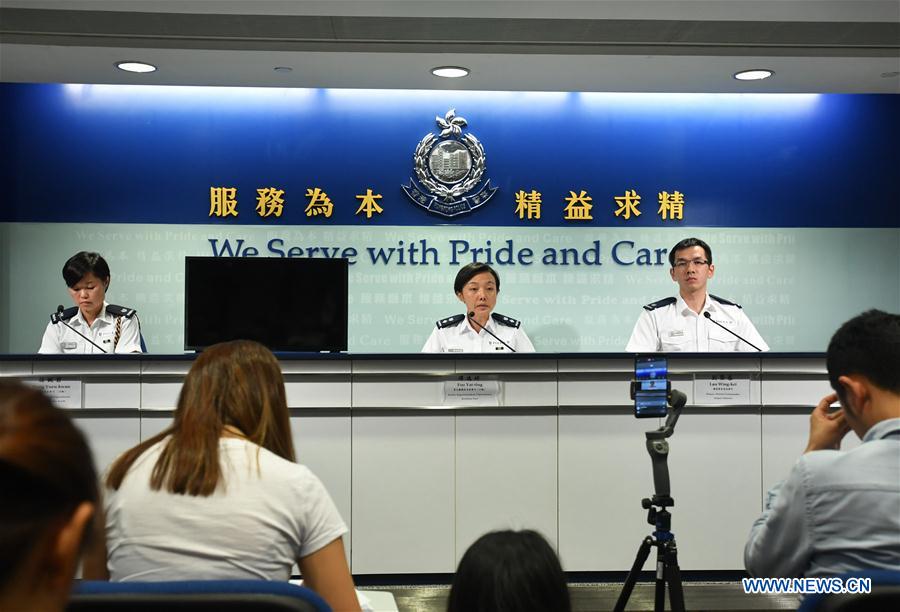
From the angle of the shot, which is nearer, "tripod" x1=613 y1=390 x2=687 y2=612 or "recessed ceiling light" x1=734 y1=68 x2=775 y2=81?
"tripod" x1=613 y1=390 x2=687 y2=612

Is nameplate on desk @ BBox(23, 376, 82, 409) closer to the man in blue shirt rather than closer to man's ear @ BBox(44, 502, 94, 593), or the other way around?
the man in blue shirt

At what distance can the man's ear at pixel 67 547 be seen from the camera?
74cm

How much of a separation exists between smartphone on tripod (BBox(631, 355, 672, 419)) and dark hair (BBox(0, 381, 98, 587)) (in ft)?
8.34

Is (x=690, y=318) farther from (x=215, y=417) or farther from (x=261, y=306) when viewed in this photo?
(x=215, y=417)

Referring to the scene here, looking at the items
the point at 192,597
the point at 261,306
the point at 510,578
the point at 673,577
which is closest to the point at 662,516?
the point at 673,577

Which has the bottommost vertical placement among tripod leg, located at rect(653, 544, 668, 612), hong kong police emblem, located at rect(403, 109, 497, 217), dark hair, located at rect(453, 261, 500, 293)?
tripod leg, located at rect(653, 544, 668, 612)

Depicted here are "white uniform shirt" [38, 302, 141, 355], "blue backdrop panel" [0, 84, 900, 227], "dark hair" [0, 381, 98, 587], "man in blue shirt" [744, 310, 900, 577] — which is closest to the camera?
"dark hair" [0, 381, 98, 587]

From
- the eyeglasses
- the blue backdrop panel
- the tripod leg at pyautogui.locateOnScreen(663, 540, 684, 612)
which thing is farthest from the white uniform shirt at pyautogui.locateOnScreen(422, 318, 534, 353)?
the tripod leg at pyautogui.locateOnScreen(663, 540, 684, 612)

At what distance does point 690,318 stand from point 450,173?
6.83ft

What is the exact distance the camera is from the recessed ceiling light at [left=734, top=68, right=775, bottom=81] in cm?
633

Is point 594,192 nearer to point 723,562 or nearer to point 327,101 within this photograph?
point 327,101

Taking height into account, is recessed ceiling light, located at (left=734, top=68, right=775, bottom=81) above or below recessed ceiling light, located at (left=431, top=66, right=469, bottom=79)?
above

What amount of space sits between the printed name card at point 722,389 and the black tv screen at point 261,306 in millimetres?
1716

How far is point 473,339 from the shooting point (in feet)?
19.6
